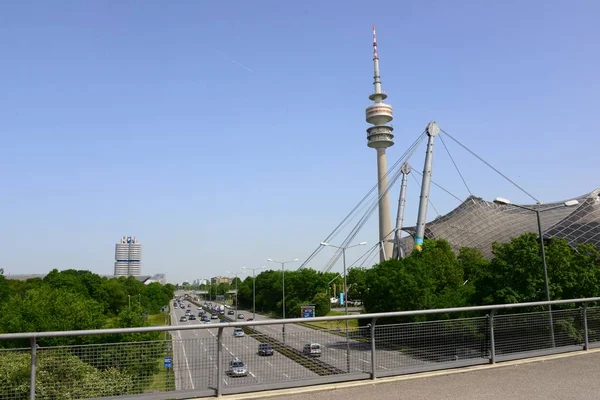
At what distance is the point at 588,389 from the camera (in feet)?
23.4

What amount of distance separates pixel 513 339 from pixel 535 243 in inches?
1158

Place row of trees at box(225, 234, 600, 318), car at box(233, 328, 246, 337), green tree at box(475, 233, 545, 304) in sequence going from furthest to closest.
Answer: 1. row of trees at box(225, 234, 600, 318)
2. green tree at box(475, 233, 545, 304)
3. car at box(233, 328, 246, 337)

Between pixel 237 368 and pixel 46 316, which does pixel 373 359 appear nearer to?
pixel 237 368

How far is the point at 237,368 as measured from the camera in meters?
→ 7.02

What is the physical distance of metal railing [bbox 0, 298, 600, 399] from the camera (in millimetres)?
6211

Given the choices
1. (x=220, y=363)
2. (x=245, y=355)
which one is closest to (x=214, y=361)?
(x=220, y=363)

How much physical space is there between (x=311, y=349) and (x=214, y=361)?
4.82ft

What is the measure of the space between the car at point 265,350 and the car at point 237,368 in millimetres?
293

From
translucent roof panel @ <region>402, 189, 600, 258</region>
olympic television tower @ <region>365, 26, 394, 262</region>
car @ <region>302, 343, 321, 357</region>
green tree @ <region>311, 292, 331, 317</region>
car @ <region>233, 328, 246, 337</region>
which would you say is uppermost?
olympic television tower @ <region>365, 26, 394, 262</region>

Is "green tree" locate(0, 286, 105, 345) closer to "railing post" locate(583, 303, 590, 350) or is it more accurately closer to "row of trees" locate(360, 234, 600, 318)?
"row of trees" locate(360, 234, 600, 318)

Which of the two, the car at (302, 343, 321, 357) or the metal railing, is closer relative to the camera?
the metal railing

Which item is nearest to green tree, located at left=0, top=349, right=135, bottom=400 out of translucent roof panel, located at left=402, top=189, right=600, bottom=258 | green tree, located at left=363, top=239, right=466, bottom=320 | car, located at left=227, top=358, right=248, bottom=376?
car, located at left=227, top=358, right=248, bottom=376

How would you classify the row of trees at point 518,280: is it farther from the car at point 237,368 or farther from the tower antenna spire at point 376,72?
the tower antenna spire at point 376,72

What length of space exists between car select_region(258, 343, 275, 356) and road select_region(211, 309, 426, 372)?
19 centimetres
